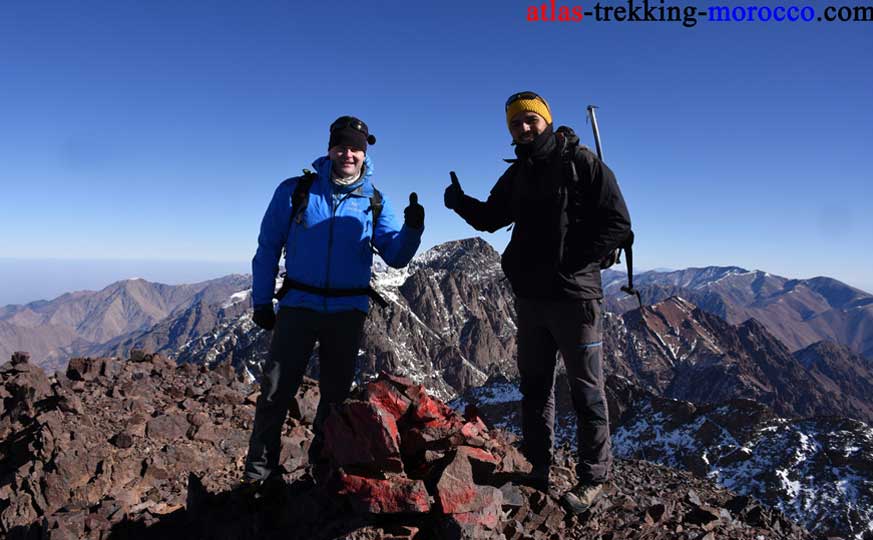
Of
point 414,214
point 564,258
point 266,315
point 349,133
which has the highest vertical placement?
point 349,133

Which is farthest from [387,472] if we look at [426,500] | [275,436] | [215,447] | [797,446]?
[797,446]

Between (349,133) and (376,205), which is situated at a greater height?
(349,133)

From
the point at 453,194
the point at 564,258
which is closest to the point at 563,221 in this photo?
the point at 564,258

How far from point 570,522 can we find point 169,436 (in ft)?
30.1

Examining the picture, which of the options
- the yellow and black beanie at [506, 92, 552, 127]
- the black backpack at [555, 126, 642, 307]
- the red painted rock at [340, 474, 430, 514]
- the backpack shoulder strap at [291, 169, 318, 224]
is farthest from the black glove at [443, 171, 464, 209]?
the red painted rock at [340, 474, 430, 514]

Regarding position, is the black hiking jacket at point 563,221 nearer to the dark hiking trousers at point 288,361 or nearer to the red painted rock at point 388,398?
the red painted rock at point 388,398

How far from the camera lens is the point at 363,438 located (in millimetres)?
6508

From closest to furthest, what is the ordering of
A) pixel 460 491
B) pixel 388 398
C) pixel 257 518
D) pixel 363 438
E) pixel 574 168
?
1. pixel 460 491
2. pixel 363 438
3. pixel 257 518
4. pixel 574 168
5. pixel 388 398

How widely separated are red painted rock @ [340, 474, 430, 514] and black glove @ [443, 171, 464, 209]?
170 inches

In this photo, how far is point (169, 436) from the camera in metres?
11.6

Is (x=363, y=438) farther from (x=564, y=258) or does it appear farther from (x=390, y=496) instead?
(x=564, y=258)

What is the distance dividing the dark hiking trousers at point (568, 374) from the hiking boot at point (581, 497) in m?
0.11

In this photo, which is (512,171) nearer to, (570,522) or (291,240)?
(291,240)

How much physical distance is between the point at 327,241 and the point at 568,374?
4065 millimetres
